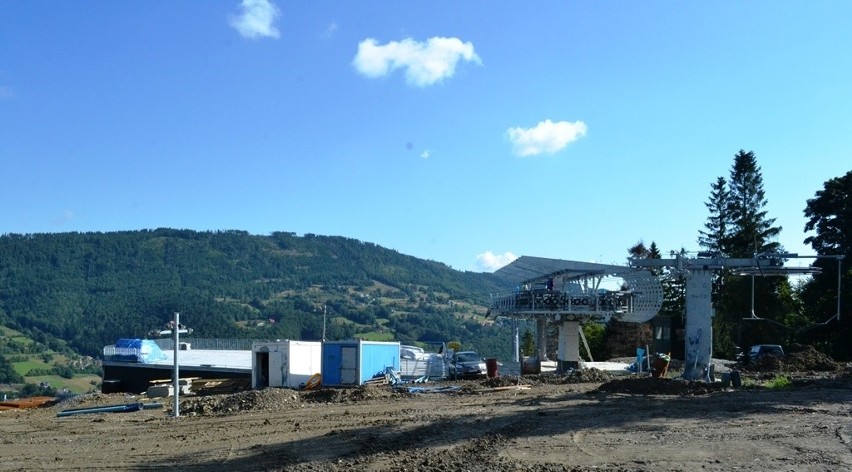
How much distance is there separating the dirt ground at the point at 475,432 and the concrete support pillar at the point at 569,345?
1594 centimetres

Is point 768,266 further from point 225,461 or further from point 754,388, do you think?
point 225,461

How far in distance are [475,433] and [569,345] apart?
96.4ft

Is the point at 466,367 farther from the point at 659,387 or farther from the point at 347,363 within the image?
the point at 659,387

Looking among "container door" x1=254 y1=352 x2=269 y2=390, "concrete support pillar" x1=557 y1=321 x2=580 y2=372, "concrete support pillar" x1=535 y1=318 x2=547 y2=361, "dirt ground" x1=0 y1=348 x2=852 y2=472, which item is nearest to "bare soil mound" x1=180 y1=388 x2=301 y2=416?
"dirt ground" x1=0 y1=348 x2=852 y2=472

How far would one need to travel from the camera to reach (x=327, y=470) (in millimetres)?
14508

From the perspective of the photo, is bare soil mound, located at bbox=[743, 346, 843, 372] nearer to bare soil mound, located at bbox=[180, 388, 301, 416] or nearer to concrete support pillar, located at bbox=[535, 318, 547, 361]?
concrete support pillar, located at bbox=[535, 318, 547, 361]

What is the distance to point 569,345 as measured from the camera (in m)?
47.1

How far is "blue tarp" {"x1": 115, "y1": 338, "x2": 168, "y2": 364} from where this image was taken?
201 feet

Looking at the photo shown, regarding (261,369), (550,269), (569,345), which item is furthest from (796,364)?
(261,369)

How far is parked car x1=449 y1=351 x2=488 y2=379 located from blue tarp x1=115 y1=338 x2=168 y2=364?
2816cm

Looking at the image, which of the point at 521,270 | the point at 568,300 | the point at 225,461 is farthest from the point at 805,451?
the point at 521,270

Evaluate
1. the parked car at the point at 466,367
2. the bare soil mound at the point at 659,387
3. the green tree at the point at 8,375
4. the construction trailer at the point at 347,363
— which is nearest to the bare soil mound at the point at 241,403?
the construction trailer at the point at 347,363

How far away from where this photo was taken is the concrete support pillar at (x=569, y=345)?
4625cm

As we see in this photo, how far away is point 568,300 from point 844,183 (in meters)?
25.7
